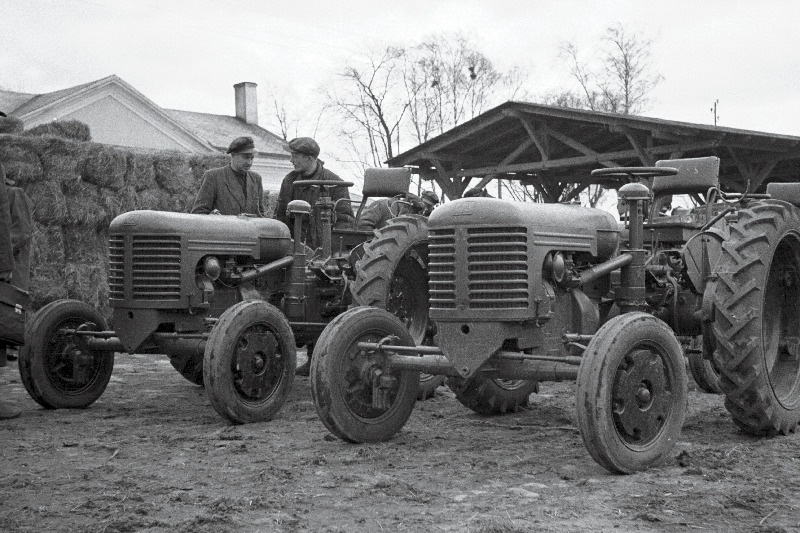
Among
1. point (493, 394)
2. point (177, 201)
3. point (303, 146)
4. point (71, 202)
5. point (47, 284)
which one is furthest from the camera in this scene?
point (177, 201)

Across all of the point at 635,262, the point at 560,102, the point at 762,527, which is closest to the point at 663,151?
the point at 635,262

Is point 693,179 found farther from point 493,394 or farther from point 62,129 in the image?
point 62,129

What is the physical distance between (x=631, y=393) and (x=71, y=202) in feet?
32.0

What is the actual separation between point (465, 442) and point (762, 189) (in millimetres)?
12594

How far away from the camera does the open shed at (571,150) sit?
13789 millimetres

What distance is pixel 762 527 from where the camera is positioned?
346cm

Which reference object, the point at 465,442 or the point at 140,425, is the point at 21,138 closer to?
the point at 140,425

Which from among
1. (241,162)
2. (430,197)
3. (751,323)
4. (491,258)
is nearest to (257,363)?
(491,258)

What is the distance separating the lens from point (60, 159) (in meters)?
12.5

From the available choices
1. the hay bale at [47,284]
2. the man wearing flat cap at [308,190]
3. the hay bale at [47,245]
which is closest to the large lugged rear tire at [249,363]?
the man wearing flat cap at [308,190]

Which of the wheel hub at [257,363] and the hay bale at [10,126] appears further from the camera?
the hay bale at [10,126]

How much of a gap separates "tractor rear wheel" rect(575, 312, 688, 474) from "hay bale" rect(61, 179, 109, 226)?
9647 millimetres

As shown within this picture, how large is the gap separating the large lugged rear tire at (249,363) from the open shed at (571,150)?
7.95 m

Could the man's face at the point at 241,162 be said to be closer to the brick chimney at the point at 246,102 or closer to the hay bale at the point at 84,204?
the hay bale at the point at 84,204
